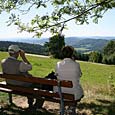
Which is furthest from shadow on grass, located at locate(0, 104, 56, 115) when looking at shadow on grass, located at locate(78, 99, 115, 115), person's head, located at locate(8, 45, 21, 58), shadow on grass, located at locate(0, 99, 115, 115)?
person's head, located at locate(8, 45, 21, 58)

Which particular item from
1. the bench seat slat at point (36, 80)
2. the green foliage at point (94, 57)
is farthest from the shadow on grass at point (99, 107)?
the green foliage at point (94, 57)

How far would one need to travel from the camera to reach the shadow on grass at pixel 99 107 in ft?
31.8

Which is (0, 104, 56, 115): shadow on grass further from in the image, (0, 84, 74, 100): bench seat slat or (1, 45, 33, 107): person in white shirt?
(1, 45, 33, 107): person in white shirt

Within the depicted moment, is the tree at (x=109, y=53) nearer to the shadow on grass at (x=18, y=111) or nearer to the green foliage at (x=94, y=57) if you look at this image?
the green foliage at (x=94, y=57)

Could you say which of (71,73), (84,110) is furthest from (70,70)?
(84,110)

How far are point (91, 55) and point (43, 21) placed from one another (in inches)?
3357

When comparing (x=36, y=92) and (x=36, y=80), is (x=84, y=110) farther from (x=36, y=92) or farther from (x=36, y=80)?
(x=36, y=80)

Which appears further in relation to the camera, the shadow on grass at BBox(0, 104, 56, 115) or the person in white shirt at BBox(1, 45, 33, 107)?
the shadow on grass at BBox(0, 104, 56, 115)

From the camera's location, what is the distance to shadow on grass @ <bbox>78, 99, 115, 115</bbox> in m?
9.70

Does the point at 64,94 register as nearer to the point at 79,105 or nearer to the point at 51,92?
the point at 51,92

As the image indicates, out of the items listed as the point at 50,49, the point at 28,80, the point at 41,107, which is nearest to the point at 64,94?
the point at 28,80

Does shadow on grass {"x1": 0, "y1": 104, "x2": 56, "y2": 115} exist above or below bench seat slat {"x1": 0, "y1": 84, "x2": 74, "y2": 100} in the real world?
below

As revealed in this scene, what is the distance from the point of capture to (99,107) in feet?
34.2

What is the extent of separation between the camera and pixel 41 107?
9.82 meters
